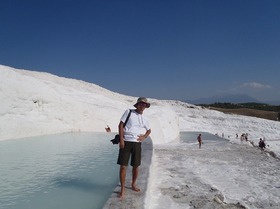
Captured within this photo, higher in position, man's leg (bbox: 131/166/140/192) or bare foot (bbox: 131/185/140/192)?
man's leg (bbox: 131/166/140/192)

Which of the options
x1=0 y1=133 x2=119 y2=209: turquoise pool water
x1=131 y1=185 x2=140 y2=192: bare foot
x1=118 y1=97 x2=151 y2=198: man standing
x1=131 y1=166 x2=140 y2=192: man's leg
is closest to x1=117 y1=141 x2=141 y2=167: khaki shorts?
x1=118 y1=97 x2=151 y2=198: man standing

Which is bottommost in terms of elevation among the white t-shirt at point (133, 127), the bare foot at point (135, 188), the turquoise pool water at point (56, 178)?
the turquoise pool water at point (56, 178)

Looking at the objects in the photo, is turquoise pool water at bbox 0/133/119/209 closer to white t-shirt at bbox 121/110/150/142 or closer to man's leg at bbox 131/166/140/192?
man's leg at bbox 131/166/140/192

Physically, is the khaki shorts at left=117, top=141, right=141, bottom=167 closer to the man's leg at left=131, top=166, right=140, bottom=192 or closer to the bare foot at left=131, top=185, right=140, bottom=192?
the man's leg at left=131, top=166, right=140, bottom=192

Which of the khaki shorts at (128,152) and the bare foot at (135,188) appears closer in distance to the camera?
the khaki shorts at (128,152)

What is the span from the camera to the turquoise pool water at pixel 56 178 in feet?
17.1

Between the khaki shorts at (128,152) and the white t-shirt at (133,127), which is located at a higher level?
the white t-shirt at (133,127)

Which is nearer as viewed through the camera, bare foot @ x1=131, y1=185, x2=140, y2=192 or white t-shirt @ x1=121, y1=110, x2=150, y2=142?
white t-shirt @ x1=121, y1=110, x2=150, y2=142

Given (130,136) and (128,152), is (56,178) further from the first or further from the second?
(130,136)

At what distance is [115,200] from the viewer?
5.05 meters

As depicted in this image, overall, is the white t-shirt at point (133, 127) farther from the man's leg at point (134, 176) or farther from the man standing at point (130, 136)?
the man's leg at point (134, 176)

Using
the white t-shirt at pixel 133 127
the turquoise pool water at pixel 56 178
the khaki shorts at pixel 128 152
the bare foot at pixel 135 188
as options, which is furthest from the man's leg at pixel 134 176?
the white t-shirt at pixel 133 127

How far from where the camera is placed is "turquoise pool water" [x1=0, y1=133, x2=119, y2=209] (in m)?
5.22

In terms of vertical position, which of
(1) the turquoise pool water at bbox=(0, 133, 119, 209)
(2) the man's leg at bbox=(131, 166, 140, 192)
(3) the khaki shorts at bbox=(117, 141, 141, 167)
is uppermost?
(3) the khaki shorts at bbox=(117, 141, 141, 167)
